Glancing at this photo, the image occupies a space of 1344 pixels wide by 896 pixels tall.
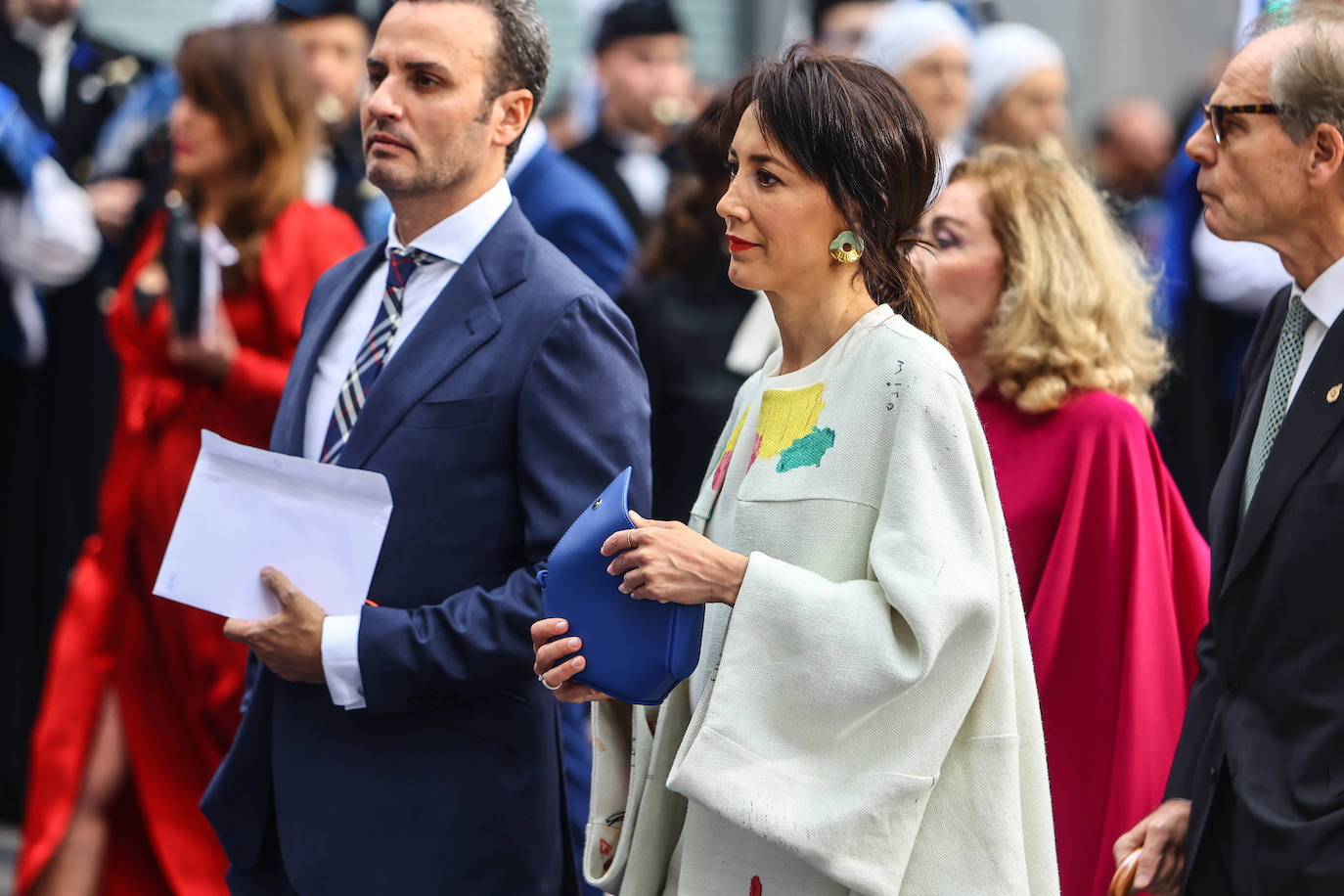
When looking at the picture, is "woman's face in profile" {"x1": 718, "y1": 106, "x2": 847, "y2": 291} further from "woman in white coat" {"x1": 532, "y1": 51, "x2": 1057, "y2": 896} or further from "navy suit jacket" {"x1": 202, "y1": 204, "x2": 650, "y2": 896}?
"navy suit jacket" {"x1": 202, "y1": 204, "x2": 650, "y2": 896}

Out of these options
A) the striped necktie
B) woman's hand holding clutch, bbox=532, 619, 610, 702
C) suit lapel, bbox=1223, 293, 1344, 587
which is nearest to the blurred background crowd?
suit lapel, bbox=1223, 293, 1344, 587

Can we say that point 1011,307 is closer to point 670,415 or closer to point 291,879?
point 670,415

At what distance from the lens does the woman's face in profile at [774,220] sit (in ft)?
8.17

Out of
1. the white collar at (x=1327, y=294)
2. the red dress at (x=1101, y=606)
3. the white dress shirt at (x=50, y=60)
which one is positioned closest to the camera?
the white collar at (x=1327, y=294)

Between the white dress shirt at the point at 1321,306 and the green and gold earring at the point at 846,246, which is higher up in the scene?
the green and gold earring at the point at 846,246

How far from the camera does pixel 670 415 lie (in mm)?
4598

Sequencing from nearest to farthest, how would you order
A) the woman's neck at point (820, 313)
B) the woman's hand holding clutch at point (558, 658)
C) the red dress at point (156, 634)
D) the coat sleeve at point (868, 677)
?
the coat sleeve at point (868, 677)
the woman's hand holding clutch at point (558, 658)
the woman's neck at point (820, 313)
the red dress at point (156, 634)

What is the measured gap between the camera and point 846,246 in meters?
2.51

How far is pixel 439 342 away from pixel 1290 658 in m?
1.48

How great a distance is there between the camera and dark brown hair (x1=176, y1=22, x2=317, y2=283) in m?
4.55

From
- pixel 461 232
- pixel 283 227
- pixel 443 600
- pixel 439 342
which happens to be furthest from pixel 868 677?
pixel 283 227

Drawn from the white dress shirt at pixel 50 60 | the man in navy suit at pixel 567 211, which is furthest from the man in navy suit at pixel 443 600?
the white dress shirt at pixel 50 60

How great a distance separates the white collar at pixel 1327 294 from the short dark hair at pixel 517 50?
149 cm

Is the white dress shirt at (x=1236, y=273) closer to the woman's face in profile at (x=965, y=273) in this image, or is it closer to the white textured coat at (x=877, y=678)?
the woman's face in profile at (x=965, y=273)
